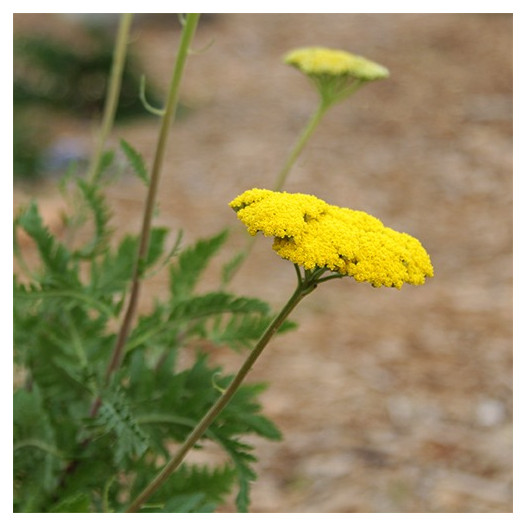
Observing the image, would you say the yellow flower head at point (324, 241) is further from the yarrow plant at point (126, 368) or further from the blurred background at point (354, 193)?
the blurred background at point (354, 193)

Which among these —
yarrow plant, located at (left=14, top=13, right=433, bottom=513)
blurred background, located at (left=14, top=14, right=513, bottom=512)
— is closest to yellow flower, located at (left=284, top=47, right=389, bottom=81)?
yarrow plant, located at (left=14, top=13, right=433, bottom=513)

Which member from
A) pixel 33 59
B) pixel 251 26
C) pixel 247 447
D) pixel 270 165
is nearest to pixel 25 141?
pixel 33 59

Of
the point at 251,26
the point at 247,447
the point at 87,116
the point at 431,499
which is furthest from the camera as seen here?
the point at 251,26

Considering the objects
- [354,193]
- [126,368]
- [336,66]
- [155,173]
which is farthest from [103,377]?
[354,193]

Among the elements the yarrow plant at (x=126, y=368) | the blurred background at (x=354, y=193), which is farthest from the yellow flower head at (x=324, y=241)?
the blurred background at (x=354, y=193)

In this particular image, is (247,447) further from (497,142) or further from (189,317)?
(497,142)

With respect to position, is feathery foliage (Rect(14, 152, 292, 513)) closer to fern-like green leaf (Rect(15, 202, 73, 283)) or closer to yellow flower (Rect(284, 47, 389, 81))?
fern-like green leaf (Rect(15, 202, 73, 283))

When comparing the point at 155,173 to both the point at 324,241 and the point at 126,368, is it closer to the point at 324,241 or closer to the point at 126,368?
the point at 126,368
